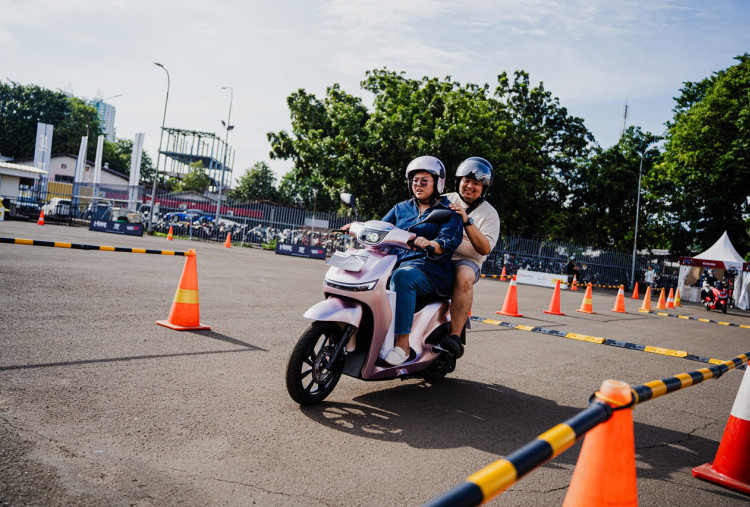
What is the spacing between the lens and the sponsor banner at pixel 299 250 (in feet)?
103

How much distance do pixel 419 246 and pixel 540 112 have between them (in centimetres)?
4182

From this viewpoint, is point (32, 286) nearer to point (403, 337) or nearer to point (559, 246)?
point (403, 337)

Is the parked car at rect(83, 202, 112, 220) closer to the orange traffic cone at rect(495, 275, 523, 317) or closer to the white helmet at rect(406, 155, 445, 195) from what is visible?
the orange traffic cone at rect(495, 275, 523, 317)

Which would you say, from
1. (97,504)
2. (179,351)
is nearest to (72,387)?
(179,351)

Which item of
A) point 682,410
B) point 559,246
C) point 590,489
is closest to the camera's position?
point 590,489

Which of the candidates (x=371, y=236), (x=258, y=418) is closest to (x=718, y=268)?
(x=371, y=236)

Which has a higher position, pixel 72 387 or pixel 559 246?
pixel 559 246

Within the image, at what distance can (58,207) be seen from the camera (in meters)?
34.6

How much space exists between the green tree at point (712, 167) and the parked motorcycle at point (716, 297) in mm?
13338

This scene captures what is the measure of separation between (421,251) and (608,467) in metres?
2.81

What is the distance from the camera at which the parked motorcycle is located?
23562 mm

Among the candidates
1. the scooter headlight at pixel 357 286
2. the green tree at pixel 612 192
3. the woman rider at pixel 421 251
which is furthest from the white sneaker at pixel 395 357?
the green tree at pixel 612 192

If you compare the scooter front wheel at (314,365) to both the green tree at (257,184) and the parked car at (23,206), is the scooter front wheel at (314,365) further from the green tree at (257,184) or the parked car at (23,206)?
the green tree at (257,184)

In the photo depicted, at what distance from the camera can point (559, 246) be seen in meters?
→ 36.8
